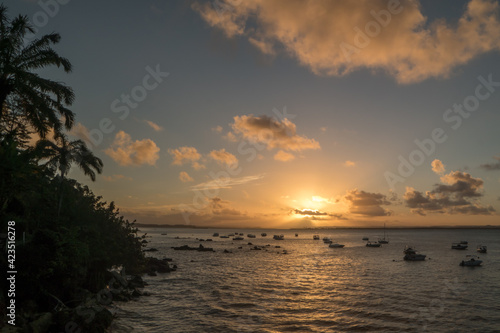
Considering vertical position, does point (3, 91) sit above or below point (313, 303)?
above

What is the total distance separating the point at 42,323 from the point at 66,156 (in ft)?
55.6

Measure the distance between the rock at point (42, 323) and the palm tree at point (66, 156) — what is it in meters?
8.88

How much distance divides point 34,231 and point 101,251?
1122cm

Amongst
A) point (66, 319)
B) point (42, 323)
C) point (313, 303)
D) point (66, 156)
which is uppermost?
point (66, 156)

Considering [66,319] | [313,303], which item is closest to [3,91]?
[66,319]

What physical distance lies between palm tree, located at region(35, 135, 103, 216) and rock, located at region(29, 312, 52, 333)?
8.88 meters

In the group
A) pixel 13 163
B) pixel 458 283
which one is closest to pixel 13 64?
pixel 13 163

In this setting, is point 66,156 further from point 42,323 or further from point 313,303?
point 313,303

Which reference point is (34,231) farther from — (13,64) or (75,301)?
(13,64)

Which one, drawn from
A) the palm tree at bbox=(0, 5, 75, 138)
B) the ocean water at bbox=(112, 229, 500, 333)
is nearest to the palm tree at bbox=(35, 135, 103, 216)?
the palm tree at bbox=(0, 5, 75, 138)

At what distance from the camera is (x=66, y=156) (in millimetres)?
30266

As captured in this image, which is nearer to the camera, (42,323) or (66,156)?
(42,323)

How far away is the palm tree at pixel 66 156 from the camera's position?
89.3 ft

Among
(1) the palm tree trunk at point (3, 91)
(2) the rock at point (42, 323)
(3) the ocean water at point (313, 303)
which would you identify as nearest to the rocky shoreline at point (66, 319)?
(2) the rock at point (42, 323)
